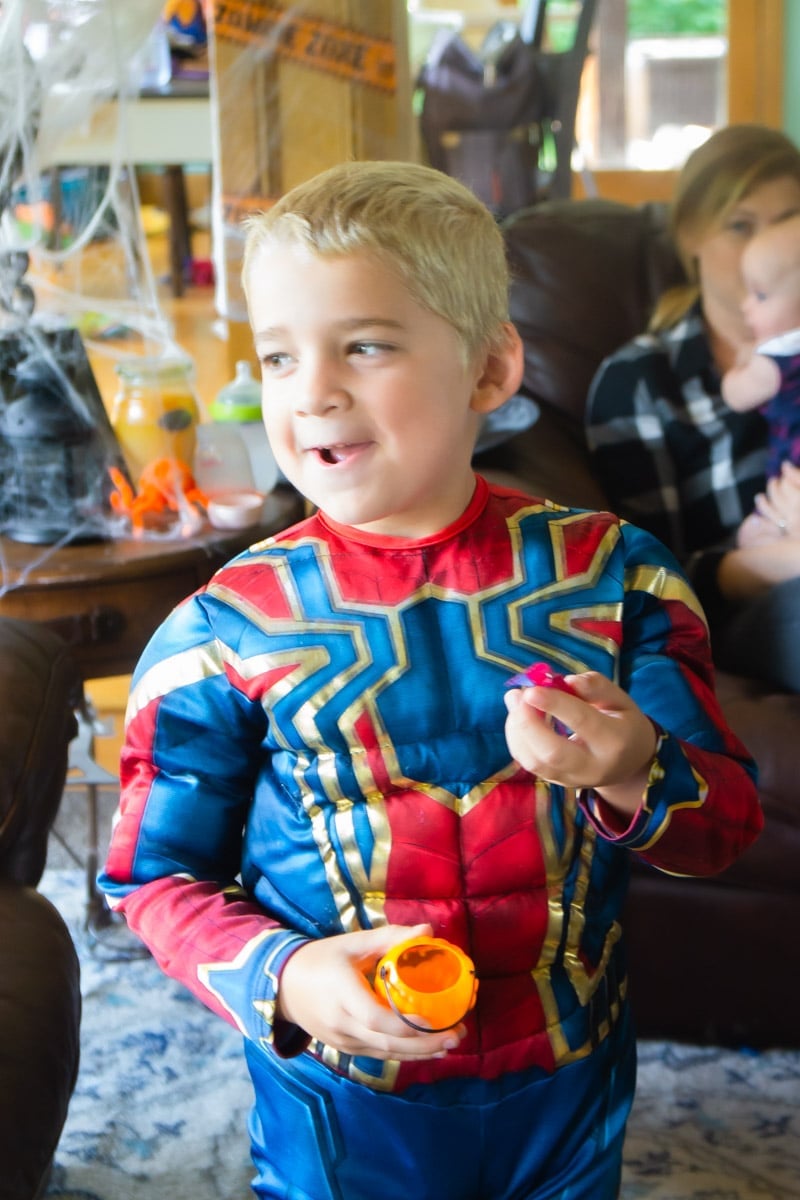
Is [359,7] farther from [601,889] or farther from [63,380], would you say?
[601,889]

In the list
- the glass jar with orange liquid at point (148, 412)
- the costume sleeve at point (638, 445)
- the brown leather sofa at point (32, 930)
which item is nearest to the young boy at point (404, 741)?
the brown leather sofa at point (32, 930)

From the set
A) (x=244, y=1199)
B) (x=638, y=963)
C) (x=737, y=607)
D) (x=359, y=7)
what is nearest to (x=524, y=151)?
(x=359, y=7)

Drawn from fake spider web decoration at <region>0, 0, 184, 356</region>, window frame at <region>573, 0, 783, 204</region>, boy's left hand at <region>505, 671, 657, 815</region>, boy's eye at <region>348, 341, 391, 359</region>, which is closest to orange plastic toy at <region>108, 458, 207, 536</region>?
fake spider web decoration at <region>0, 0, 184, 356</region>

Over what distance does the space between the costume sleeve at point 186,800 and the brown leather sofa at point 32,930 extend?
132mm

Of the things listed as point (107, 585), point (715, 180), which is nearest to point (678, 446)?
point (715, 180)

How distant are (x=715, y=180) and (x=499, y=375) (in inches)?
43.3

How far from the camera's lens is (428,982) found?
2.41 feet

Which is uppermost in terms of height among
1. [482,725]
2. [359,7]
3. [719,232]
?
[359,7]

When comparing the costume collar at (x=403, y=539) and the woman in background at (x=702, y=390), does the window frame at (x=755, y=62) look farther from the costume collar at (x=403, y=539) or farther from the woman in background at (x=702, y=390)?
the costume collar at (x=403, y=539)

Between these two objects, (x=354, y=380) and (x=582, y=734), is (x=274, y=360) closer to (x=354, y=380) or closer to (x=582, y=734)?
(x=354, y=380)

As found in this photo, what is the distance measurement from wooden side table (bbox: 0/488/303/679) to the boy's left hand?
2.77 feet

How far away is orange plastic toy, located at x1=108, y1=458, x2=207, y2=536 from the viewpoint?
1605 millimetres

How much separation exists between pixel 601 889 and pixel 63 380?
94cm

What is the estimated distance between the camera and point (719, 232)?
1.86 meters
